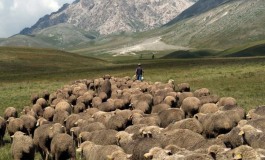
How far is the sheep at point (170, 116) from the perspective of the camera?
19.3 meters

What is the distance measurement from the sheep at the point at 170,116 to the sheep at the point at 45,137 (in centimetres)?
503

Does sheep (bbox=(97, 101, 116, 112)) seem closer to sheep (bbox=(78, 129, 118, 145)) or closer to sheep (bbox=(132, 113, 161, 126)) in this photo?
sheep (bbox=(132, 113, 161, 126))

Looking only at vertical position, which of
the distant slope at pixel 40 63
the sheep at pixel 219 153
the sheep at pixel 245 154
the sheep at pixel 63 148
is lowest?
the sheep at pixel 63 148

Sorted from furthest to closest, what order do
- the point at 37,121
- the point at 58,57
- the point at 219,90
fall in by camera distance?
the point at 58,57
the point at 219,90
the point at 37,121

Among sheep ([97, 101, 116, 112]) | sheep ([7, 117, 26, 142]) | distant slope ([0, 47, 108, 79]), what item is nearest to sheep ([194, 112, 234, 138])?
sheep ([97, 101, 116, 112])

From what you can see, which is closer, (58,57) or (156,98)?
(156,98)

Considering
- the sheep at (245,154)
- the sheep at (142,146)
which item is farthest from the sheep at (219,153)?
the sheep at (142,146)

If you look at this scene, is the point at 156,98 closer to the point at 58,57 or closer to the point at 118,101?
the point at 118,101

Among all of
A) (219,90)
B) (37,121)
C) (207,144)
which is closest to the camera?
(207,144)

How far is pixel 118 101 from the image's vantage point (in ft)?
84.9

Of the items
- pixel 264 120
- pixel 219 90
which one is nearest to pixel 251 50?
pixel 219 90

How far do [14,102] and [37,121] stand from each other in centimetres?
1810

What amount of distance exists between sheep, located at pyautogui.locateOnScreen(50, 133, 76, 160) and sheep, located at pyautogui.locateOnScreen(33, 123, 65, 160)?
1398 millimetres

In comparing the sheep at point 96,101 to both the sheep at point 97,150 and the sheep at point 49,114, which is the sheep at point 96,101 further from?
the sheep at point 97,150
